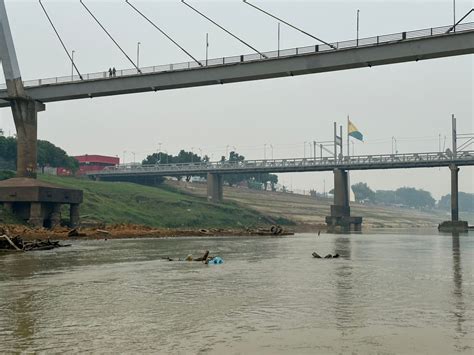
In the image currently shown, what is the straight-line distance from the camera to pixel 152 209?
114312 mm

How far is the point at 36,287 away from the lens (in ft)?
70.6

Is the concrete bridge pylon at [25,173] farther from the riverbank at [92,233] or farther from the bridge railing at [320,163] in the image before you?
the bridge railing at [320,163]

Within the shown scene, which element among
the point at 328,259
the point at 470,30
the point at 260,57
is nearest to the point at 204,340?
the point at 328,259

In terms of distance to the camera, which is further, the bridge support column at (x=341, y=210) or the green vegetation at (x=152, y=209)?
the bridge support column at (x=341, y=210)

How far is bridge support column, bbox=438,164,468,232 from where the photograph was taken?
11331cm

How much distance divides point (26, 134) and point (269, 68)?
3229cm

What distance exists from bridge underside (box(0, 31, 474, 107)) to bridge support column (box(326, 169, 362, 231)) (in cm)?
7312

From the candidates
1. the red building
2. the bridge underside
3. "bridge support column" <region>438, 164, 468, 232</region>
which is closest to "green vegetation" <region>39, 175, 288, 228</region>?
the bridge underside

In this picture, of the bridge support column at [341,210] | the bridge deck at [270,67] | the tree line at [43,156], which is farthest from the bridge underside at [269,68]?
the bridge support column at [341,210]

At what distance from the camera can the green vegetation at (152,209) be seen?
96.6 m

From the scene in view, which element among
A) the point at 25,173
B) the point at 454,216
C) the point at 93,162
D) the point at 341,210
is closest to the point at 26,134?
the point at 25,173

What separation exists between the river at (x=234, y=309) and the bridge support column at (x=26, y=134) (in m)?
38.6

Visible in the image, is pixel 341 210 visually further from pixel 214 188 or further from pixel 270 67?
pixel 270 67

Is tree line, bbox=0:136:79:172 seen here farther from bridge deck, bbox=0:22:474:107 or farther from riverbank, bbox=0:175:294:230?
bridge deck, bbox=0:22:474:107
